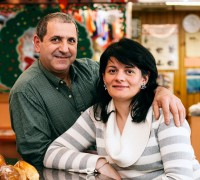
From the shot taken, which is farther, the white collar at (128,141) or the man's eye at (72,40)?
the man's eye at (72,40)

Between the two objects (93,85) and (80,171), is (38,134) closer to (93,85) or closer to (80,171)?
(80,171)

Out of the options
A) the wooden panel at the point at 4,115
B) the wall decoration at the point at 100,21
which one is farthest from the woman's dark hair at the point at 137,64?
the wooden panel at the point at 4,115

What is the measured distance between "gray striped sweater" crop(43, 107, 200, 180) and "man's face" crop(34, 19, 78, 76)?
412 mm

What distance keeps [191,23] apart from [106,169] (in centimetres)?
593

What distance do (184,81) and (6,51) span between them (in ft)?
12.0

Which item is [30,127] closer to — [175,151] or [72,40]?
[72,40]

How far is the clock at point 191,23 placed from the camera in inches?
286

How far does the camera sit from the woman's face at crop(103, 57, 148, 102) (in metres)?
1.79

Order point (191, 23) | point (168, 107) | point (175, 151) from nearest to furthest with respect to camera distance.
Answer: point (175, 151), point (168, 107), point (191, 23)

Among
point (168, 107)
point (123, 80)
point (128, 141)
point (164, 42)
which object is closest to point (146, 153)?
point (128, 141)

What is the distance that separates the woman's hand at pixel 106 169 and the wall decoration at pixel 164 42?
5.67 meters

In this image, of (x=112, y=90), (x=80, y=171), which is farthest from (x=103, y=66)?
(x=80, y=171)

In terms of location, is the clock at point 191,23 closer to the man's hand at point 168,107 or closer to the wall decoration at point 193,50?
the wall decoration at point 193,50

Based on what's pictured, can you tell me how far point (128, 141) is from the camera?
175cm
